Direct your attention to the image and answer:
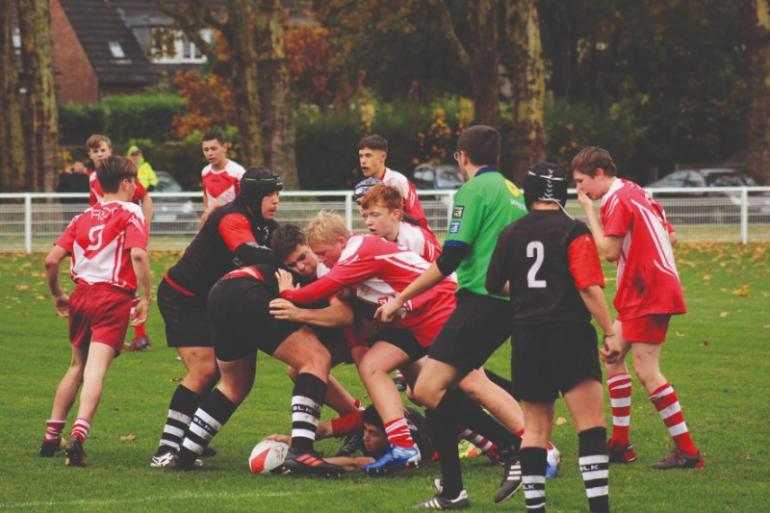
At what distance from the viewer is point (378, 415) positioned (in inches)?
385

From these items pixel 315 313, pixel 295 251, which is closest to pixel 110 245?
pixel 295 251

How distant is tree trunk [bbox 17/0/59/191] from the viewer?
3597 centimetres

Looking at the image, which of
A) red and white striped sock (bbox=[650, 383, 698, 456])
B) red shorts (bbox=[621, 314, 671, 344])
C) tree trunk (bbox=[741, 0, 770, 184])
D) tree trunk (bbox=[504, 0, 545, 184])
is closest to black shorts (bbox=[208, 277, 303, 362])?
red shorts (bbox=[621, 314, 671, 344])

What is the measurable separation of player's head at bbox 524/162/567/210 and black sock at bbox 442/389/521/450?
4.34ft

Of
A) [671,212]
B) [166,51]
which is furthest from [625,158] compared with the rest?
[671,212]

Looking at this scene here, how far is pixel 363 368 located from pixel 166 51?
36838 mm

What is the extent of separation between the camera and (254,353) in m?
9.70

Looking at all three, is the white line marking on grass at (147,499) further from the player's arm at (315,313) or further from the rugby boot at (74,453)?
the rugby boot at (74,453)

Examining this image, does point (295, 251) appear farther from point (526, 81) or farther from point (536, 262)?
point (526, 81)

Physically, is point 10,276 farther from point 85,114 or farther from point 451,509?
point 85,114

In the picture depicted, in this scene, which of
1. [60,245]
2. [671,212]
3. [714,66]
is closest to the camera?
[60,245]

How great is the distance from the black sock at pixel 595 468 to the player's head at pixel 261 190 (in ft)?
10.9

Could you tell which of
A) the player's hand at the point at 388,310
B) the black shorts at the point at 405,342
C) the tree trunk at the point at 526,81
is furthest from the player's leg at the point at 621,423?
the tree trunk at the point at 526,81

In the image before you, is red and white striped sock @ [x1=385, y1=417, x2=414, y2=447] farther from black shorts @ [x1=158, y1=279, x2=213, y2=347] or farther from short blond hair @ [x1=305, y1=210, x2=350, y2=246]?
black shorts @ [x1=158, y1=279, x2=213, y2=347]
